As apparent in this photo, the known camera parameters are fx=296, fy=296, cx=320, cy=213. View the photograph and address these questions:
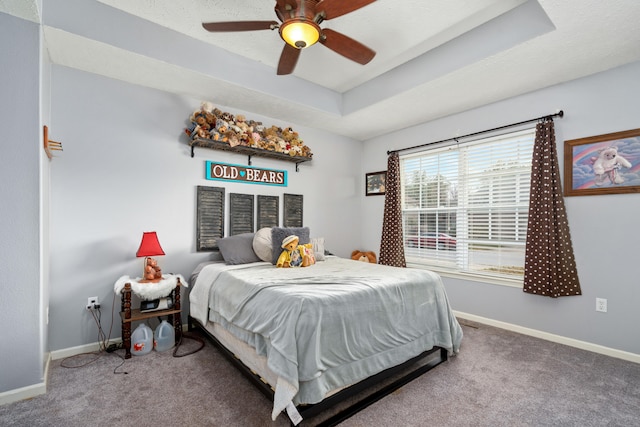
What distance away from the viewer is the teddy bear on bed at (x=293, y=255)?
9.43 feet

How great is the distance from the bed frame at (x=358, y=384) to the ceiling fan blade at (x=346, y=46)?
223 cm

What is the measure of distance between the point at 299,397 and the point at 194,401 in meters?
0.77

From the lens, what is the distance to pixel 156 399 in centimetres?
189

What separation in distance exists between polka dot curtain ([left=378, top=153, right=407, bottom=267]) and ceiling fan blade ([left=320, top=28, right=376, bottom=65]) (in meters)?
2.25

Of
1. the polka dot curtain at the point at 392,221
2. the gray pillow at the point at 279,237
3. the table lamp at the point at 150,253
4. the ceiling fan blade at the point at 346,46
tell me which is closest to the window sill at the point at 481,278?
the polka dot curtain at the point at 392,221

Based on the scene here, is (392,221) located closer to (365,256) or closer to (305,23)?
(365,256)

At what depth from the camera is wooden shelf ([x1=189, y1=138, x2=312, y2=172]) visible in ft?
10.3

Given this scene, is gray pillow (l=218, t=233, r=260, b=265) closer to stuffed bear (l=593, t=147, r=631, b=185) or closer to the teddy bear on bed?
the teddy bear on bed

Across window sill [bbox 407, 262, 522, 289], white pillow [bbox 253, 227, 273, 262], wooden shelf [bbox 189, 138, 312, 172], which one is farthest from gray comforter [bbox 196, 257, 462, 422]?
wooden shelf [bbox 189, 138, 312, 172]

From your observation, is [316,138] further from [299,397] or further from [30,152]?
[299,397]

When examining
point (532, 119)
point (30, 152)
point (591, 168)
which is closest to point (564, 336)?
point (591, 168)

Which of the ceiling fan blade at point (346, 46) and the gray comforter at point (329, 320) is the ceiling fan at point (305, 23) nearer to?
the ceiling fan blade at point (346, 46)

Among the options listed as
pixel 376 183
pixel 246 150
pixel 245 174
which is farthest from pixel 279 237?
pixel 376 183

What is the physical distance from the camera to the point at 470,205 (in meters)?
3.63
